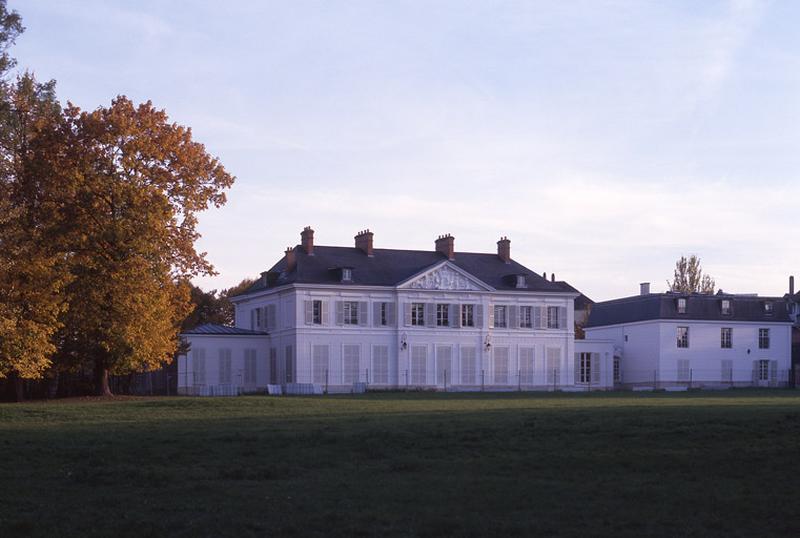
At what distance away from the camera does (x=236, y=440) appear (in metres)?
20.4

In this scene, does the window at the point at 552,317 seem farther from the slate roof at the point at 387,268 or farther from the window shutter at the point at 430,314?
the window shutter at the point at 430,314

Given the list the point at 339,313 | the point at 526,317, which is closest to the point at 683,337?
the point at 526,317

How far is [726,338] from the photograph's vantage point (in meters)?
72.8

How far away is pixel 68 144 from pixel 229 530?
92.3ft

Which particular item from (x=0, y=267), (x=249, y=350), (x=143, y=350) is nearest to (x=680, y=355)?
(x=249, y=350)

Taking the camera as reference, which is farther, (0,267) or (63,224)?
(63,224)

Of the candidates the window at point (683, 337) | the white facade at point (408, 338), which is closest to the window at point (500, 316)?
the white facade at point (408, 338)

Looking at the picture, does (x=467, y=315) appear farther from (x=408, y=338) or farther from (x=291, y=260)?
(x=291, y=260)

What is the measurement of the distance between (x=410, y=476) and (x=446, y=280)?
46.4 metres

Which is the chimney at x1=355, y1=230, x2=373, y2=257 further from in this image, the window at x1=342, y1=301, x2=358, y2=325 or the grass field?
the grass field

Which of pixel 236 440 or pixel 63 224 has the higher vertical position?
pixel 63 224

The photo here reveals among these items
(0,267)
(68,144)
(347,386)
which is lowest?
(347,386)

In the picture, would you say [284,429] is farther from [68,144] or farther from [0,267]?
[68,144]

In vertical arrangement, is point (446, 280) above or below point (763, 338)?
above
